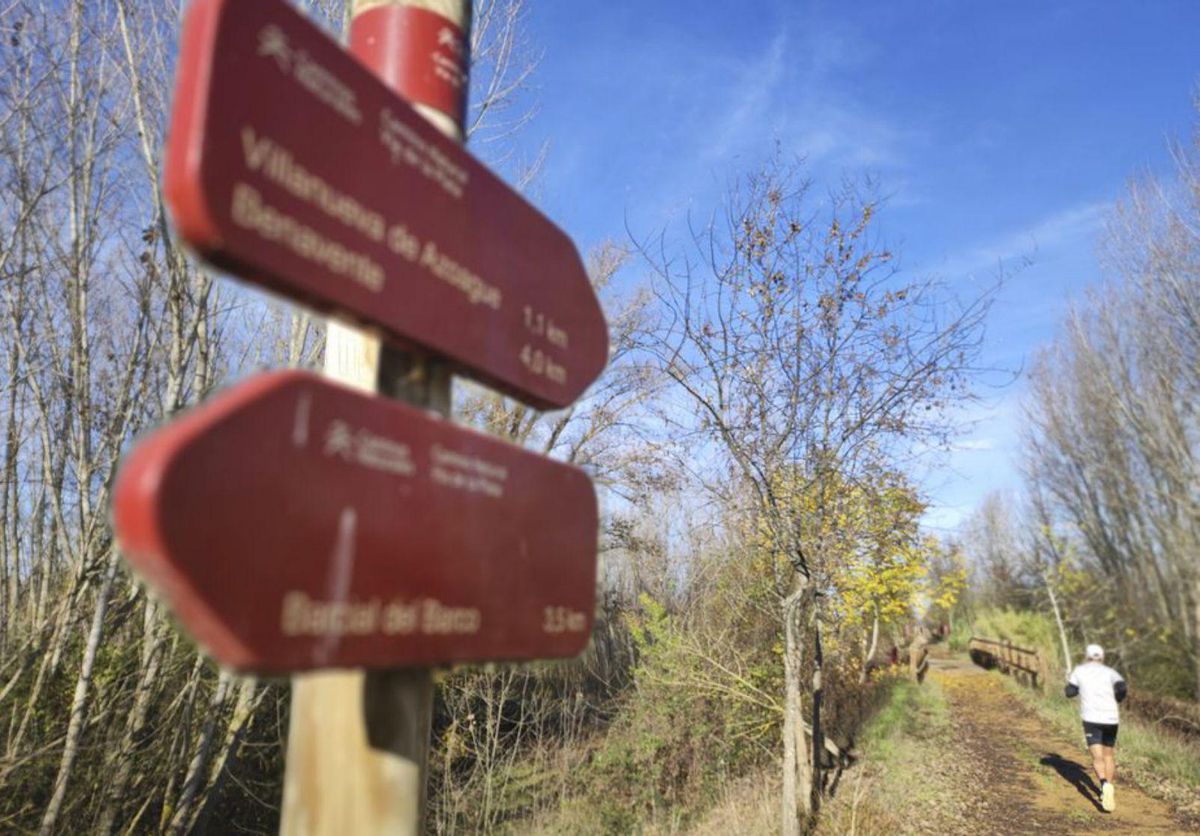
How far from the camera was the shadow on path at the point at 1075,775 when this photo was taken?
33.4 ft

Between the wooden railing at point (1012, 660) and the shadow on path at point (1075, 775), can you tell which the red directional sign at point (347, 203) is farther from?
the wooden railing at point (1012, 660)

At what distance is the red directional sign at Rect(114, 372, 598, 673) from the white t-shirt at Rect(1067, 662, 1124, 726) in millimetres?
11027

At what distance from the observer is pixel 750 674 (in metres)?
9.82

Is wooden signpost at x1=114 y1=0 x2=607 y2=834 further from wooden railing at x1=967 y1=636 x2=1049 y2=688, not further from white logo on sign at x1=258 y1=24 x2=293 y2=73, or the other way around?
wooden railing at x1=967 y1=636 x2=1049 y2=688

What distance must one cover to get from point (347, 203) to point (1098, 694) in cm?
1165

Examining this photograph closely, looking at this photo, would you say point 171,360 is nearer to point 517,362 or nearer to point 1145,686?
point 517,362

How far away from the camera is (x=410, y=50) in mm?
1615

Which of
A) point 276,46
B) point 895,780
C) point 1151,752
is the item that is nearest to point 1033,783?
point 1151,752

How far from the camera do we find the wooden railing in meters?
22.3

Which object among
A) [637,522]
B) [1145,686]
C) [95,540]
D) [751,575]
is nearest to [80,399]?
[95,540]

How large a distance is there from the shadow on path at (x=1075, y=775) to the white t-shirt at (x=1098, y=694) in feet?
3.46

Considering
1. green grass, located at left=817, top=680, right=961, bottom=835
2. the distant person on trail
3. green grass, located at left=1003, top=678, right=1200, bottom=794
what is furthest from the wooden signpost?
green grass, located at left=1003, top=678, right=1200, bottom=794

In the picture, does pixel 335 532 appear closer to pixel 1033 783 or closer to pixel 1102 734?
pixel 1102 734

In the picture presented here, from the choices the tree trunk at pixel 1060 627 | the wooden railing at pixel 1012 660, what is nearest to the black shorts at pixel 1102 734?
the wooden railing at pixel 1012 660
